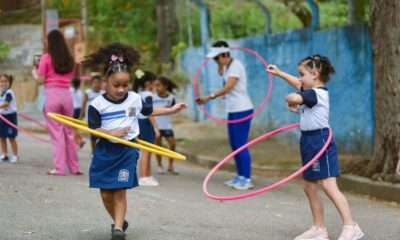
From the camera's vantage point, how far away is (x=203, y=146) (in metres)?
15.9

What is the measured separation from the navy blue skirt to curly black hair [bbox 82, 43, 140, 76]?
0.68 metres

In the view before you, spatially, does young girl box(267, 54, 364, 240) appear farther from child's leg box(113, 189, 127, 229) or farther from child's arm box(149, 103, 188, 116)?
child's leg box(113, 189, 127, 229)

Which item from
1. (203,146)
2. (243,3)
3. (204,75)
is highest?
(243,3)

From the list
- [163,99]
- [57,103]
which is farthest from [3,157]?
[163,99]

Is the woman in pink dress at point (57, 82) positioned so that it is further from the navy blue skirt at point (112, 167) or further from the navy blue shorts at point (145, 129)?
the navy blue skirt at point (112, 167)

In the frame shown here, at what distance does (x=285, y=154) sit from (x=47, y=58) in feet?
16.4

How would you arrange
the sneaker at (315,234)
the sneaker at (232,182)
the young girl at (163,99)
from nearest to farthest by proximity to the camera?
the sneaker at (315,234) → the sneaker at (232,182) → the young girl at (163,99)

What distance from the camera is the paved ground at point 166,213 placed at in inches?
288

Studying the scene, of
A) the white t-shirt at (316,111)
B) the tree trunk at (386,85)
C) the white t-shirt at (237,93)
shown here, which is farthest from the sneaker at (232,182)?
the white t-shirt at (316,111)

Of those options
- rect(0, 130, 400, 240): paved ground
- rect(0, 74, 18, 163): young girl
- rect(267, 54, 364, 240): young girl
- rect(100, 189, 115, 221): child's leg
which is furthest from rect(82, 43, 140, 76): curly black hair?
rect(0, 74, 18, 163): young girl

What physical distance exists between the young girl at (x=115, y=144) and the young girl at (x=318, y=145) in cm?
135

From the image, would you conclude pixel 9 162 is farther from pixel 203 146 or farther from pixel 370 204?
pixel 370 204

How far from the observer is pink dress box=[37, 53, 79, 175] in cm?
1090

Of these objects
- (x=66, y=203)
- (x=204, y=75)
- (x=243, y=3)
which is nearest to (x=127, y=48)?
(x=66, y=203)
